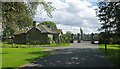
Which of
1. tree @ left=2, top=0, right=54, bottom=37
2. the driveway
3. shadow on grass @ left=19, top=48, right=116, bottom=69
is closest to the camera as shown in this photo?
tree @ left=2, top=0, right=54, bottom=37

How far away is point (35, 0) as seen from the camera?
1484 cm

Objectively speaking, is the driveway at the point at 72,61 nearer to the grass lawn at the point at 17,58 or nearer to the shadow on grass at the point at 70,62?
the shadow on grass at the point at 70,62

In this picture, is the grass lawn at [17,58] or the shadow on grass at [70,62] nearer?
the shadow on grass at [70,62]

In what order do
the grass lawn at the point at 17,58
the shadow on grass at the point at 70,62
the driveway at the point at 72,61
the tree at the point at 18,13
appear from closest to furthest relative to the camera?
the tree at the point at 18,13, the shadow on grass at the point at 70,62, the driveway at the point at 72,61, the grass lawn at the point at 17,58

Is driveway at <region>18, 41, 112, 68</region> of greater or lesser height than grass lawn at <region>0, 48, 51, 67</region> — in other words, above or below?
below

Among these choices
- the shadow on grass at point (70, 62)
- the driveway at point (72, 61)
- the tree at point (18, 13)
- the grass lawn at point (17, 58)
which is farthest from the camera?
the grass lawn at point (17, 58)

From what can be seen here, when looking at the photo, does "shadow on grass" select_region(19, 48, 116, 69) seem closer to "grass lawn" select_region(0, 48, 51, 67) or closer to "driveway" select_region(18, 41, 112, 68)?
"driveway" select_region(18, 41, 112, 68)

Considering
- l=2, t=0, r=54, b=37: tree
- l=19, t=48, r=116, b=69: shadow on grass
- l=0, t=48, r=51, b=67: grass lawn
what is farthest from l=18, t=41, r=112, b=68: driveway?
l=2, t=0, r=54, b=37: tree

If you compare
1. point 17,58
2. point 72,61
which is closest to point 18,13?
point 72,61

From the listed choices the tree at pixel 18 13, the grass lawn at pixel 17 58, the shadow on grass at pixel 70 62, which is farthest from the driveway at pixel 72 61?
the tree at pixel 18 13

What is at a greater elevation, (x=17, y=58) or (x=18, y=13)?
A: (x=18, y=13)

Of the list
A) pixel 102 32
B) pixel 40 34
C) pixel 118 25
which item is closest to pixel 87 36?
pixel 40 34

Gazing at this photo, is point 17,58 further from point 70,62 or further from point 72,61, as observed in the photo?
point 70,62

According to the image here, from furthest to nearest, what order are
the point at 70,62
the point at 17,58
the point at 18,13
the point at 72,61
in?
the point at 17,58 < the point at 72,61 < the point at 70,62 < the point at 18,13
